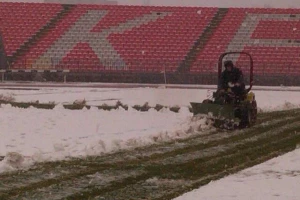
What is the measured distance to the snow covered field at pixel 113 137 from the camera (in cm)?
800

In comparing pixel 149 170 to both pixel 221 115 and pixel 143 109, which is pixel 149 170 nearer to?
pixel 221 115

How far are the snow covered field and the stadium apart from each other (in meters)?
0.03

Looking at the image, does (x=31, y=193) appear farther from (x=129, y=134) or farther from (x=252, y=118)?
A: (x=252, y=118)

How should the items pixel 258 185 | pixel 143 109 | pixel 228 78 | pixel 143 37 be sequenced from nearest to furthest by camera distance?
1. pixel 258 185
2. pixel 228 78
3. pixel 143 109
4. pixel 143 37

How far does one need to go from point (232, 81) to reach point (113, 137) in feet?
12.6

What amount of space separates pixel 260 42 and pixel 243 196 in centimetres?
3802

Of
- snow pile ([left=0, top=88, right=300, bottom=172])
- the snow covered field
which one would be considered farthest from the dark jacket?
the snow covered field

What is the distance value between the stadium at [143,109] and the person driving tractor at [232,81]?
295 mm

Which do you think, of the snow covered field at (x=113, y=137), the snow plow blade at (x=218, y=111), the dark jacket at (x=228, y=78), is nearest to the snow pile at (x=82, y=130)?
the snow covered field at (x=113, y=137)

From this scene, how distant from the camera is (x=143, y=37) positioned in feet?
150

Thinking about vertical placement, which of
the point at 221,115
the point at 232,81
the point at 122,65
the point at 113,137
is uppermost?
the point at 122,65

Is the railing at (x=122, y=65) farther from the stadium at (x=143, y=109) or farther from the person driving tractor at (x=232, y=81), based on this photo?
the person driving tractor at (x=232, y=81)

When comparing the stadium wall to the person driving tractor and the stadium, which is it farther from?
the person driving tractor

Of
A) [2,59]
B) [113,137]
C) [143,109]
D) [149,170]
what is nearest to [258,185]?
[149,170]
